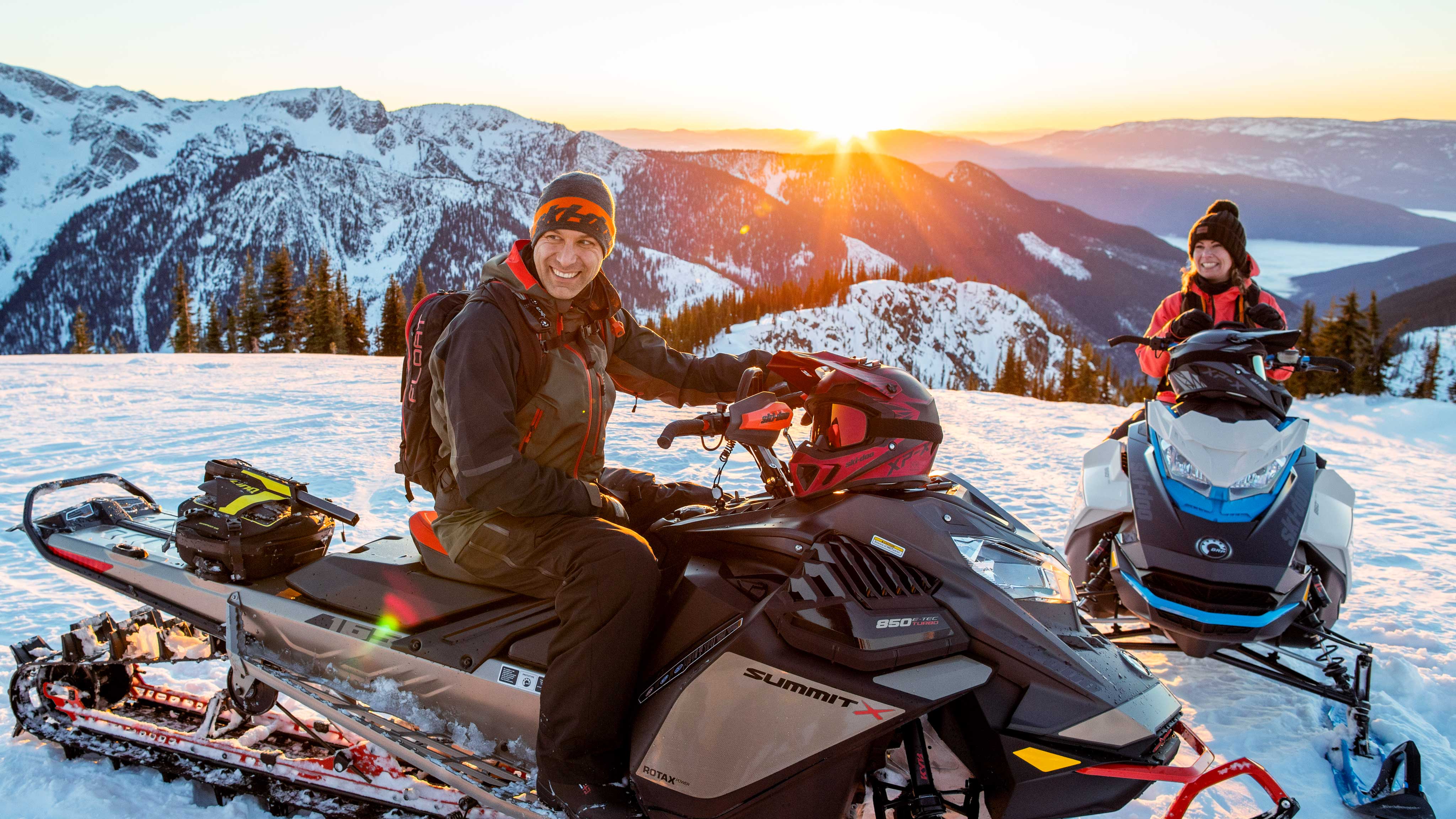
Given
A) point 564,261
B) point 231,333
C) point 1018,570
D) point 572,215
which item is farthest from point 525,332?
point 231,333

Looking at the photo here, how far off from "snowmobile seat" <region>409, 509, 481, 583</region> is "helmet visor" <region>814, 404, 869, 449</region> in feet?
4.45

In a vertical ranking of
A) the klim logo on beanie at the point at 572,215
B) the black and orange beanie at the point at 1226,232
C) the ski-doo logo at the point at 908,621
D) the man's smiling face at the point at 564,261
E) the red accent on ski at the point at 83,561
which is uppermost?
the black and orange beanie at the point at 1226,232

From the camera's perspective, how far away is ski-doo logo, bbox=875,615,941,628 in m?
2.16

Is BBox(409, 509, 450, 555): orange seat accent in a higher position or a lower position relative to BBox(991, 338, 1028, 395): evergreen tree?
higher

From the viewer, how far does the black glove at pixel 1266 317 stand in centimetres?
434

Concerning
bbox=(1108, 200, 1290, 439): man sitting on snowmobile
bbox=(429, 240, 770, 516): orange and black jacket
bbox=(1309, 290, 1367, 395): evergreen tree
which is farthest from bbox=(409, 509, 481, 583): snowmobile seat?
bbox=(1309, 290, 1367, 395): evergreen tree

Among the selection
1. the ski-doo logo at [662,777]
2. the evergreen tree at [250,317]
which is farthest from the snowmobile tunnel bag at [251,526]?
the evergreen tree at [250,317]

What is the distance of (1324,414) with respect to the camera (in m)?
14.2

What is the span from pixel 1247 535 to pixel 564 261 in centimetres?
302

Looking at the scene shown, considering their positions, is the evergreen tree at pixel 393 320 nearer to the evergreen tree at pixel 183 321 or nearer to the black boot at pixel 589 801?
the evergreen tree at pixel 183 321

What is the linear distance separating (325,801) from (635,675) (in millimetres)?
1353

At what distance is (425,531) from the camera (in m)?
2.89

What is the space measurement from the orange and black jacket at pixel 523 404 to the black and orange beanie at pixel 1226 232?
333 centimetres

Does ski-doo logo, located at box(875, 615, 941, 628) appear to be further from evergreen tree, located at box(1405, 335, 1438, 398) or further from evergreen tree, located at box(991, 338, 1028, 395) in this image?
evergreen tree, located at box(991, 338, 1028, 395)
